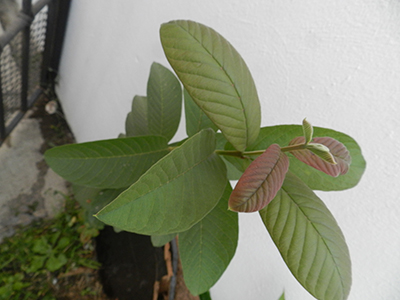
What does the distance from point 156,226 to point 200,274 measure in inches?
9.8

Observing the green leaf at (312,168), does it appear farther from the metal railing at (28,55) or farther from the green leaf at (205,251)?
the metal railing at (28,55)

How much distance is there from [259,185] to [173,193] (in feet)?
0.37

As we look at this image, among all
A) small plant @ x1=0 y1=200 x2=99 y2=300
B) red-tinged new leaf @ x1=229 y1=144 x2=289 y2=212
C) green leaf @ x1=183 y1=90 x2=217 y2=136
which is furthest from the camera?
small plant @ x1=0 y1=200 x2=99 y2=300

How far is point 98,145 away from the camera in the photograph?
0.52m

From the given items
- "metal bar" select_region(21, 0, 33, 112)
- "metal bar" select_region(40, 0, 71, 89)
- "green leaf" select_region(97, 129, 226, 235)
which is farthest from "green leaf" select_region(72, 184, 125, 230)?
"metal bar" select_region(40, 0, 71, 89)

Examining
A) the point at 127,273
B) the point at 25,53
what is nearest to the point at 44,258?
the point at 127,273

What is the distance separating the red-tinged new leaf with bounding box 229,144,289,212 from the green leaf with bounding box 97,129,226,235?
0.08 metres

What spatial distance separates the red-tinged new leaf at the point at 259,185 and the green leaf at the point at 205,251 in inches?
8.2

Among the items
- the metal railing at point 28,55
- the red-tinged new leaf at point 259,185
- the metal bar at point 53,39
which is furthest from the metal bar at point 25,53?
the red-tinged new leaf at point 259,185

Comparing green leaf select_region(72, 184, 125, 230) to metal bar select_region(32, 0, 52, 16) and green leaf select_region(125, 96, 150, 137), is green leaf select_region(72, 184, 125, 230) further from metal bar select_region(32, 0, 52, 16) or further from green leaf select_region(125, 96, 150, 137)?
metal bar select_region(32, 0, 52, 16)

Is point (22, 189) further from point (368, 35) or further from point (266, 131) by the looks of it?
point (368, 35)

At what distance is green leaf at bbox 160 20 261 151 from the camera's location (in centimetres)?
36

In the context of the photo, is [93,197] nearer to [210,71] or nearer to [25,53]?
[210,71]

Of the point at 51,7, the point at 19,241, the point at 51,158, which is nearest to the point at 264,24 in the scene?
the point at 51,158
